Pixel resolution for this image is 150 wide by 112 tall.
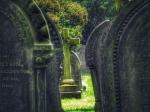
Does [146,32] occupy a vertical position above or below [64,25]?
below

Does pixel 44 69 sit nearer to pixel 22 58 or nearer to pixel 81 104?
pixel 22 58

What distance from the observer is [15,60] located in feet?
23.1

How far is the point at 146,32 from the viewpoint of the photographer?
7.37 meters

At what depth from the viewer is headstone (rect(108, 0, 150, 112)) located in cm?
737

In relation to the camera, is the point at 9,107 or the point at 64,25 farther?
the point at 64,25

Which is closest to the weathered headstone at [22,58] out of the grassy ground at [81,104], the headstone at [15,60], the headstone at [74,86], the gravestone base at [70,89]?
the headstone at [15,60]

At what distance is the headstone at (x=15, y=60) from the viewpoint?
7.05 metres

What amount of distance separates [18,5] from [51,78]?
1.25 m

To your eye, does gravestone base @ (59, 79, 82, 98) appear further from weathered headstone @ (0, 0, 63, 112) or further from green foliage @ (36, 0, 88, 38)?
weathered headstone @ (0, 0, 63, 112)

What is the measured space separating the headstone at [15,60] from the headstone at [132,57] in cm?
140

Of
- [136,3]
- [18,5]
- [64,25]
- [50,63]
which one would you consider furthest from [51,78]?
[64,25]

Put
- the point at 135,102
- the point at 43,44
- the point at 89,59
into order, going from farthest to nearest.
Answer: the point at 89,59, the point at 135,102, the point at 43,44

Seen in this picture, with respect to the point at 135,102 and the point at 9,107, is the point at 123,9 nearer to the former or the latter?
the point at 135,102

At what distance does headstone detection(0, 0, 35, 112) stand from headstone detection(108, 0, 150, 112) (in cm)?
140
